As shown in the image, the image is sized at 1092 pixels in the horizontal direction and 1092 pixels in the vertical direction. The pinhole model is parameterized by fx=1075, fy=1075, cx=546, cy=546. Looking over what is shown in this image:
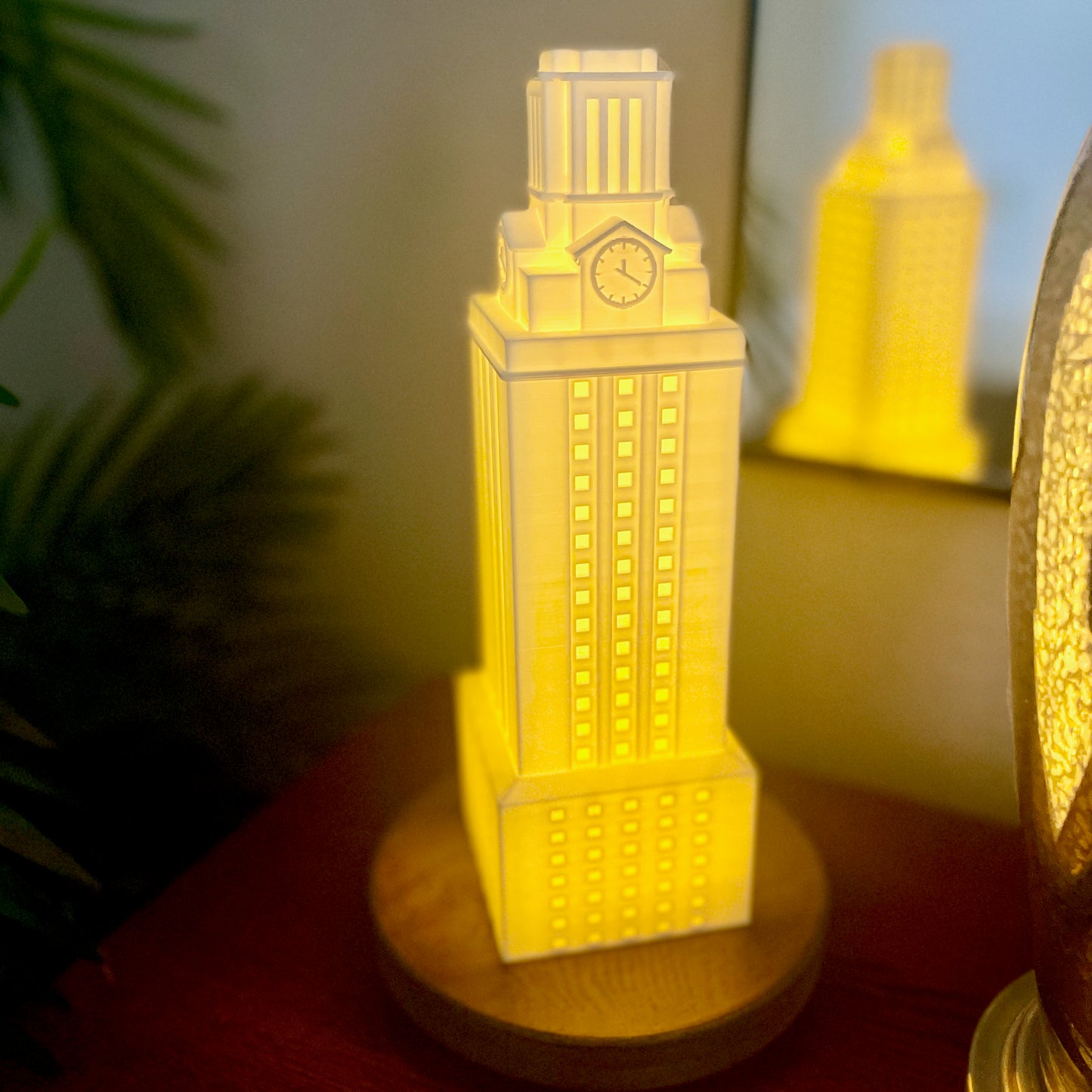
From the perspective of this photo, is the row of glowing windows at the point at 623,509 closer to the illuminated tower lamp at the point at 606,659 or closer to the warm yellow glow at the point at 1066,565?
the illuminated tower lamp at the point at 606,659

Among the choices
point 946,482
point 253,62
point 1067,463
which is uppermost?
point 253,62

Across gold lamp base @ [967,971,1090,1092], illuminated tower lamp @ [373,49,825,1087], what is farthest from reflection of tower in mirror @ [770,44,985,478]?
gold lamp base @ [967,971,1090,1092]

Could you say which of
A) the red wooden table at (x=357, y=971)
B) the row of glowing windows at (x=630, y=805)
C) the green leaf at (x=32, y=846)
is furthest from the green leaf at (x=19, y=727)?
the row of glowing windows at (x=630, y=805)

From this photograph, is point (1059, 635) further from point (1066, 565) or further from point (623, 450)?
point (623, 450)

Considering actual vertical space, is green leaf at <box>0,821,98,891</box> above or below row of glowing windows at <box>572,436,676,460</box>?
below

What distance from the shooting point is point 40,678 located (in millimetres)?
776

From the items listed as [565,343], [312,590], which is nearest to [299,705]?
[312,590]

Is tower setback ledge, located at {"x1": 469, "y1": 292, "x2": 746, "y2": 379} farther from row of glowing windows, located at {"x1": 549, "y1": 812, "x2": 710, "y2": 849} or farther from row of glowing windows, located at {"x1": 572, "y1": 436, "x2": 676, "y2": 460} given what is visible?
row of glowing windows, located at {"x1": 549, "y1": 812, "x2": 710, "y2": 849}

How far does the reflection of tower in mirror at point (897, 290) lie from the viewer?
2.34 feet

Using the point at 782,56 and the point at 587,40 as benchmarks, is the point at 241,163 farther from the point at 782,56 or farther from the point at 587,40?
the point at 782,56

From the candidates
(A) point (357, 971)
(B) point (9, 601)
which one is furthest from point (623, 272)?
(A) point (357, 971)

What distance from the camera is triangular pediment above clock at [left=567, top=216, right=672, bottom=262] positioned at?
56 cm

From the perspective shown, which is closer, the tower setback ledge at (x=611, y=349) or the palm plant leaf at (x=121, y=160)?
the tower setback ledge at (x=611, y=349)

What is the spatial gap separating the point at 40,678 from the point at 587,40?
62 cm
